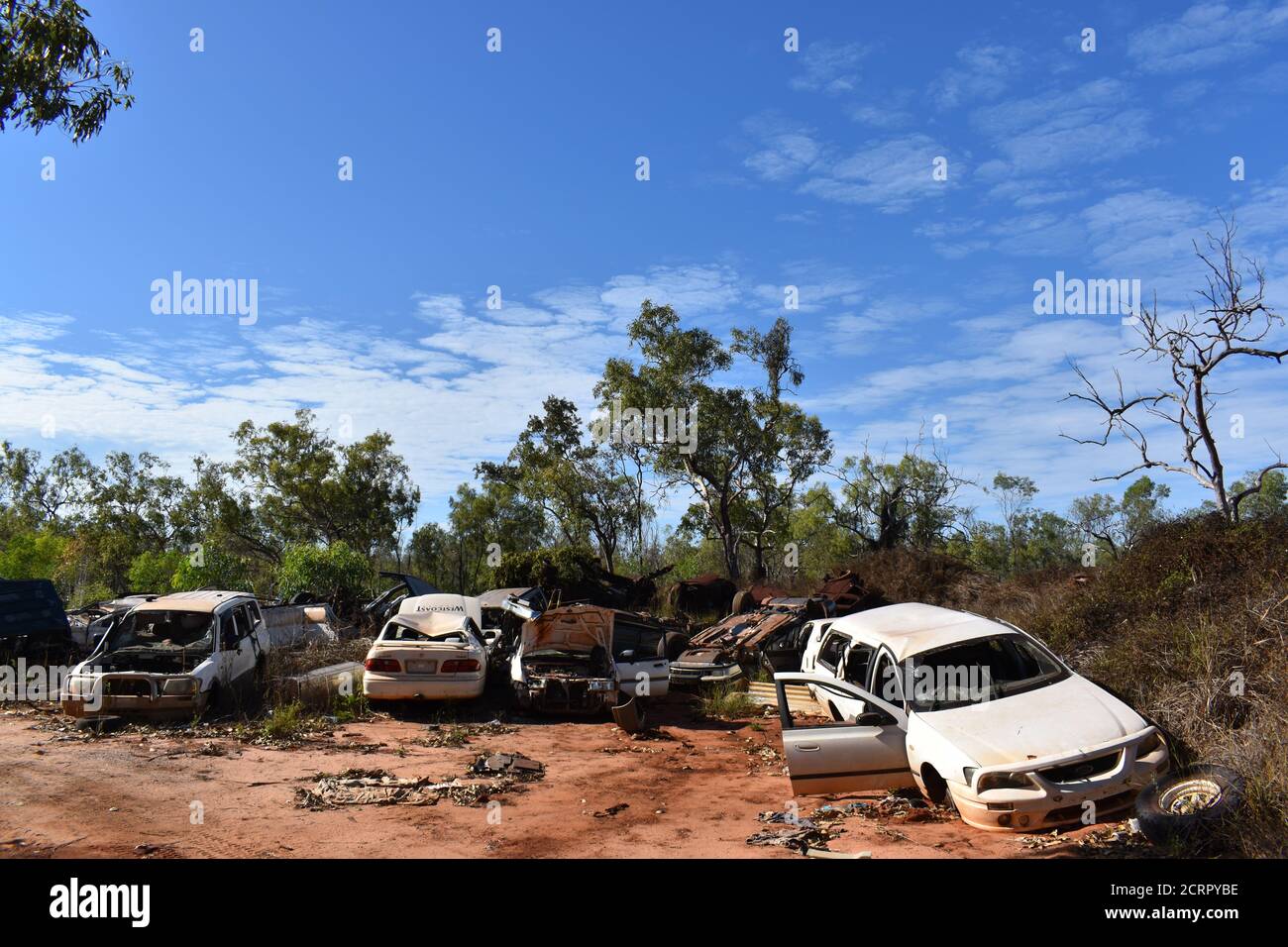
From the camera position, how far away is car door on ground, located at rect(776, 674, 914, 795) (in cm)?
694

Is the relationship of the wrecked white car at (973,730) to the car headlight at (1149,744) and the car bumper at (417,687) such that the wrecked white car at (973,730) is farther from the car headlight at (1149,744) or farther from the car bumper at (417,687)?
the car bumper at (417,687)

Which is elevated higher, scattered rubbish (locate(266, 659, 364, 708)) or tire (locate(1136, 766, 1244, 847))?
tire (locate(1136, 766, 1244, 847))

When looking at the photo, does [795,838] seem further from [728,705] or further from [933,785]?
[728,705]

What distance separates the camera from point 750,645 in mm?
15438

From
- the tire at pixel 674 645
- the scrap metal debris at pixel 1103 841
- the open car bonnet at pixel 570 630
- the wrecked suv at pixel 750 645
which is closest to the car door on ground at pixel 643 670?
the open car bonnet at pixel 570 630

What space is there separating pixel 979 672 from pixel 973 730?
45.1 inches

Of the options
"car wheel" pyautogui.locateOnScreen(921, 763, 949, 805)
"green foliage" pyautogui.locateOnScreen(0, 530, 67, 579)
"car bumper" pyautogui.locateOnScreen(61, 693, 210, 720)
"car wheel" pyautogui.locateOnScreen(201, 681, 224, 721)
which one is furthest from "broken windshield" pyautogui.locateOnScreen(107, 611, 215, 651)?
"green foliage" pyautogui.locateOnScreen(0, 530, 67, 579)

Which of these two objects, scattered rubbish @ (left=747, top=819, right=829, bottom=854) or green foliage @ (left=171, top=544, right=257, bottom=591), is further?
green foliage @ (left=171, top=544, right=257, bottom=591)

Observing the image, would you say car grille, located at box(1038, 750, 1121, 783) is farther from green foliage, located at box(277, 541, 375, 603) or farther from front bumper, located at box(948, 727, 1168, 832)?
green foliage, located at box(277, 541, 375, 603)

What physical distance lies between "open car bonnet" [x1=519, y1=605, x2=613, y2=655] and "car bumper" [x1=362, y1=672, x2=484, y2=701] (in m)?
0.98

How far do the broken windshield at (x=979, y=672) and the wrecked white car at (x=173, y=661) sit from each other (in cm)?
886

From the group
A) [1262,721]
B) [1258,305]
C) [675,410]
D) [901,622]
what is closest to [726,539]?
[675,410]
